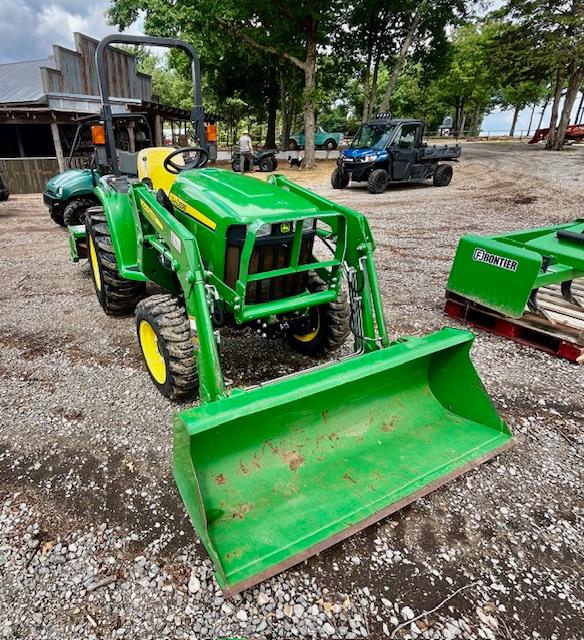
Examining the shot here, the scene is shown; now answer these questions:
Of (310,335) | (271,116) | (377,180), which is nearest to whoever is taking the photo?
(310,335)

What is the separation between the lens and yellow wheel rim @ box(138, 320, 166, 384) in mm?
3152

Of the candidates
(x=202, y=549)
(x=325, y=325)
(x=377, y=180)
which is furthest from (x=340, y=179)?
(x=202, y=549)

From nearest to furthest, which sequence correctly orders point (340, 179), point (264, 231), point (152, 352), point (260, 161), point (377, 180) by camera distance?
point (264, 231)
point (152, 352)
point (377, 180)
point (340, 179)
point (260, 161)

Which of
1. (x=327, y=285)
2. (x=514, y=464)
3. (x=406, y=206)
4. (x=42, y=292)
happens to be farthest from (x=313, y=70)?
(x=514, y=464)

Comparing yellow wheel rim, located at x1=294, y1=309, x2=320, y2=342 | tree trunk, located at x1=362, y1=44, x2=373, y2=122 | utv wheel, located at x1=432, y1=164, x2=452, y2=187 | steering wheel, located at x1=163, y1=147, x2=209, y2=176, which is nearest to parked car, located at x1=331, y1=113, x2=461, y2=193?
utv wheel, located at x1=432, y1=164, x2=452, y2=187

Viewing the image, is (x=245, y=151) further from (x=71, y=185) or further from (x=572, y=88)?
(x=572, y=88)

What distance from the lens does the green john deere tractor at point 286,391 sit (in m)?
2.05

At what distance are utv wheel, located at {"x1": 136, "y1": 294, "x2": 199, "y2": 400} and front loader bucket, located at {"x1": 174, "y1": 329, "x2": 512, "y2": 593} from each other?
0.70m

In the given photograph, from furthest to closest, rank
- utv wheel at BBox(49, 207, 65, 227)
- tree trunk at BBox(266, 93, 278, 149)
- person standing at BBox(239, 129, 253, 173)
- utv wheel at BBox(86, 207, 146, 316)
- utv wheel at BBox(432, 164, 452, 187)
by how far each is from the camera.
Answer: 1. tree trunk at BBox(266, 93, 278, 149)
2. person standing at BBox(239, 129, 253, 173)
3. utv wheel at BBox(432, 164, 452, 187)
4. utv wheel at BBox(49, 207, 65, 227)
5. utv wheel at BBox(86, 207, 146, 316)

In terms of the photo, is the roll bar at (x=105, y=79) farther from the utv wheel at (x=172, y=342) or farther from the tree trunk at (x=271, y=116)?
the tree trunk at (x=271, y=116)

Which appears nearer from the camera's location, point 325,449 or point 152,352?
point 325,449

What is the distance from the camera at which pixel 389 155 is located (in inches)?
475

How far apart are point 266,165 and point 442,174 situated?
274 inches

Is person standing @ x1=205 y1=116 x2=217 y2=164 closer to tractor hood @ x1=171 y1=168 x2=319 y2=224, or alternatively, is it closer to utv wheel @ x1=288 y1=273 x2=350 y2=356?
tractor hood @ x1=171 y1=168 x2=319 y2=224
